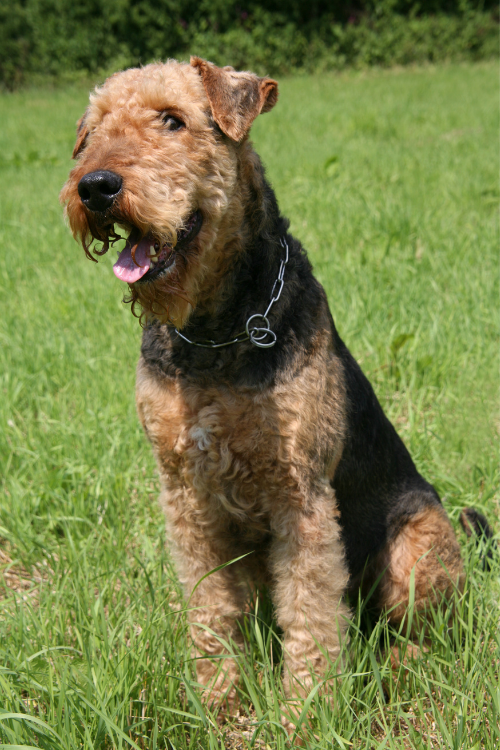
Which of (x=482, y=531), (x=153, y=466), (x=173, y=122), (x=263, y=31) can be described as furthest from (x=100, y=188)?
Result: (x=263, y=31)

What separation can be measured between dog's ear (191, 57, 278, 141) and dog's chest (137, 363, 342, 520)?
0.92 meters

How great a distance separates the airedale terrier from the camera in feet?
6.22

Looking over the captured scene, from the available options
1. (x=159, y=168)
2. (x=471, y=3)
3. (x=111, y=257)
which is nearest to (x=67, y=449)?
(x=159, y=168)

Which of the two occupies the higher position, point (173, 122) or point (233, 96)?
point (233, 96)

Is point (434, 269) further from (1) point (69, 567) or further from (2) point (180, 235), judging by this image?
(1) point (69, 567)

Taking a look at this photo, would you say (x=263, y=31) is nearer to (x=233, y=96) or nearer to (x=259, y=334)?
(x=233, y=96)

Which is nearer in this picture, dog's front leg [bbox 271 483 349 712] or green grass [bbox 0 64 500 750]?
green grass [bbox 0 64 500 750]

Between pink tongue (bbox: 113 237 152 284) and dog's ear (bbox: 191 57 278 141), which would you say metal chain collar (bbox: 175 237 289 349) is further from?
dog's ear (bbox: 191 57 278 141)

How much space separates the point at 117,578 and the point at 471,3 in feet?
80.0

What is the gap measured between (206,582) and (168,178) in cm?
153

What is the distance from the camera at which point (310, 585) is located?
2053 mm

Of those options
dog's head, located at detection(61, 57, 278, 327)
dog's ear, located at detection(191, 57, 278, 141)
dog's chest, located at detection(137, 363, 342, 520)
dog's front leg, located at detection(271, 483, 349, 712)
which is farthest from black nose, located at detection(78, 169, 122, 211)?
dog's front leg, located at detection(271, 483, 349, 712)

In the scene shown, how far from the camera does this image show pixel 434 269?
4586 millimetres

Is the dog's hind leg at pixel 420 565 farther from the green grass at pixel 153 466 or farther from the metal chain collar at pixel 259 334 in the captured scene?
the metal chain collar at pixel 259 334
